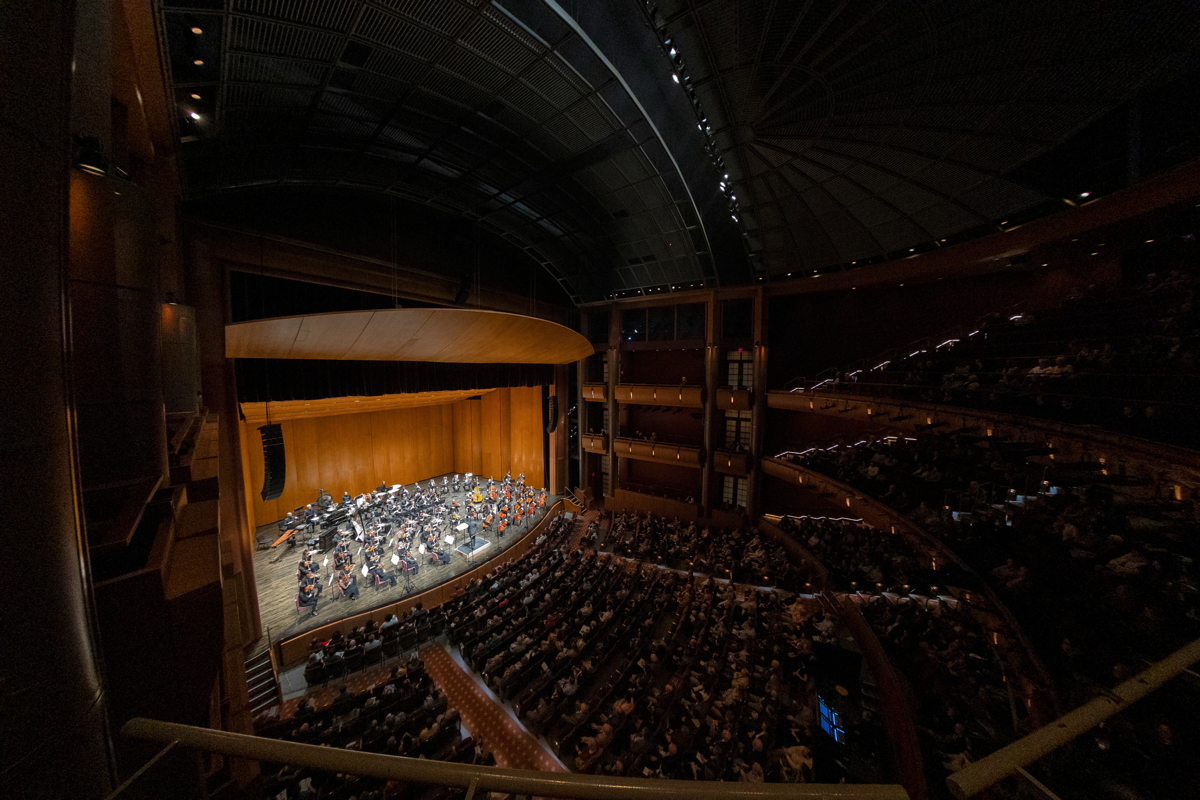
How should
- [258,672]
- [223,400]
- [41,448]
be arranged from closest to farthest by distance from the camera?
1. [41,448]
2. [258,672]
3. [223,400]

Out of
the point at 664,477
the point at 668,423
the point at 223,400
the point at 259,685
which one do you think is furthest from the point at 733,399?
the point at 259,685

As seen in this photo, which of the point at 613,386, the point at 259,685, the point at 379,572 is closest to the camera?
the point at 259,685

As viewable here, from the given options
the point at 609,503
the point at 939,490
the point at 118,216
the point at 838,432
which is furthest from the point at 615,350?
the point at 118,216

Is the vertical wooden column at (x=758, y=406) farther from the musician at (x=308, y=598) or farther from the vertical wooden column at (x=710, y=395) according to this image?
the musician at (x=308, y=598)

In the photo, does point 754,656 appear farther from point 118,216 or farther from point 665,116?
point 665,116

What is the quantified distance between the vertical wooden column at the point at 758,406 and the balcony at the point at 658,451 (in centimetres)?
213

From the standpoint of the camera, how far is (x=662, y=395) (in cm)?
1608

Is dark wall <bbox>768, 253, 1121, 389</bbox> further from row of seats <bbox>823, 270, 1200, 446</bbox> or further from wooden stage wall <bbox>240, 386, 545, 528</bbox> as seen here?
wooden stage wall <bbox>240, 386, 545, 528</bbox>

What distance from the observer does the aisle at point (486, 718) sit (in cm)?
651

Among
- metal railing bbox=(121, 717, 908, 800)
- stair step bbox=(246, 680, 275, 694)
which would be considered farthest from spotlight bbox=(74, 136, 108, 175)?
stair step bbox=(246, 680, 275, 694)

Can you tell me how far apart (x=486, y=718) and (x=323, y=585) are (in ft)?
21.2

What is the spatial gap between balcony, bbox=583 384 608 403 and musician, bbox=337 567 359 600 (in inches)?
432

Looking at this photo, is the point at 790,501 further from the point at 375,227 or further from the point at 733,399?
the point at 375,227

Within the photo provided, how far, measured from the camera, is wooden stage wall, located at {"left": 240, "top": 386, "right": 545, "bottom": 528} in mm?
15680
